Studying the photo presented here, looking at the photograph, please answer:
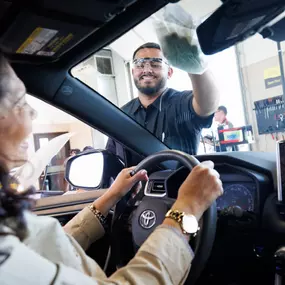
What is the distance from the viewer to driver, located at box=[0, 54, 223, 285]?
70 centimetres

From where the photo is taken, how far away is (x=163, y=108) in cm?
184

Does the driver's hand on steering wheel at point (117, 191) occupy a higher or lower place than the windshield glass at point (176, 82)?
lower

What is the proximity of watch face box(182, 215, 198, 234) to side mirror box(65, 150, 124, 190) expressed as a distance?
989 millimetres

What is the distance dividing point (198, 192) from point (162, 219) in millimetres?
261

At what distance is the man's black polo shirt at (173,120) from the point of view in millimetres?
1698

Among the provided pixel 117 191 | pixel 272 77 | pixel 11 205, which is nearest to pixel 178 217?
pixel 11 205

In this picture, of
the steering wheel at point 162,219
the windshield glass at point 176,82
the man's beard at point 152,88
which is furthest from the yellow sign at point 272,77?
the steering wheel at point 162,219

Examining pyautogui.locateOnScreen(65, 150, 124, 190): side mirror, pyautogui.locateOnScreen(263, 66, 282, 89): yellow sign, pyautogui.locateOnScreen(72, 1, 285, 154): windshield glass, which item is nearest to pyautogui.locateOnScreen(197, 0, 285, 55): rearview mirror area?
pyautogui.locateOnScreen(72, 1, 285, 154): windshield glass

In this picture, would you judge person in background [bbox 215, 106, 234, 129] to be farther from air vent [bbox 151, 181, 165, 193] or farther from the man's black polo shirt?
air vent [bbox 151, 181, 165, 193]

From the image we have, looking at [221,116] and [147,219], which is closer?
[147,219]

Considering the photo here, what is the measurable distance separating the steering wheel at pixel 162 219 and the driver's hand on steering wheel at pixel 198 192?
0.13 ft

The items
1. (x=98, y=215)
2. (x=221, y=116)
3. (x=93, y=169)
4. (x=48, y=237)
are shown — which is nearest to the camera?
(x=48, y=237)

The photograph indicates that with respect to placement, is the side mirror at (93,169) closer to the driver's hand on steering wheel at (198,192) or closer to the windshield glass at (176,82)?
the windshield glass at (176,82)

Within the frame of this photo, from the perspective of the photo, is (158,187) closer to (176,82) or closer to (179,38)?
(179,38)
